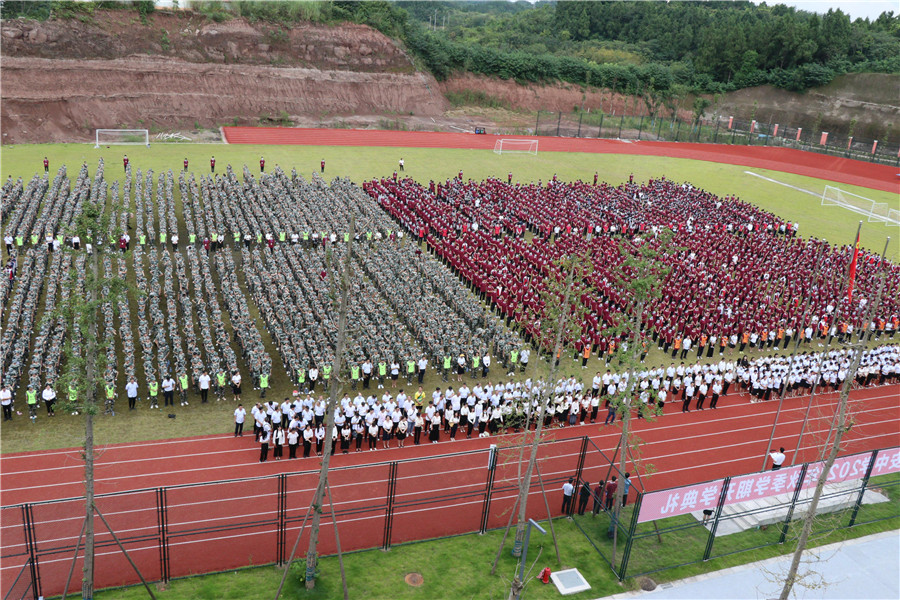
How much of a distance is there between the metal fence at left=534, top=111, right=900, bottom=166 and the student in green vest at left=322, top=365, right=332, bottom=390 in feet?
179

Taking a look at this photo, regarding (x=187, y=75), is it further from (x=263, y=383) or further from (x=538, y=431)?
(x=538, y=431)

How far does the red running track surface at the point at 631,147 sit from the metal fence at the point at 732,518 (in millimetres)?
45675

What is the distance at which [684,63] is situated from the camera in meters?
98.8

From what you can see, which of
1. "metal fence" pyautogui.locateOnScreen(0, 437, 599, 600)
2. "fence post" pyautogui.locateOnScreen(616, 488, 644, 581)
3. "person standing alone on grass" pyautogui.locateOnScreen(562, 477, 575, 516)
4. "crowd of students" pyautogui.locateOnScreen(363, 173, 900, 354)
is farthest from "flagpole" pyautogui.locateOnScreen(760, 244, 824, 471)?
"person standing alone on grass" pyautogui.locateOnScreen(562, 477, 575, 516)

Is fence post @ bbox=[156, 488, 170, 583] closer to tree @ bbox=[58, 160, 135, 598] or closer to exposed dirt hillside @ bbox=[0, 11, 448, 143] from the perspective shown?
tree @ bbox=[58, 160, 135, 598]

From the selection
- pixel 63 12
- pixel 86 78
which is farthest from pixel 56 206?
pixel 63 12

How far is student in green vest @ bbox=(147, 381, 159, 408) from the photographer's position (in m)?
19.7

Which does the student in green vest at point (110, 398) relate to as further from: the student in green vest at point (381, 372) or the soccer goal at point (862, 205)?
the soccer goal at point (862, 205)

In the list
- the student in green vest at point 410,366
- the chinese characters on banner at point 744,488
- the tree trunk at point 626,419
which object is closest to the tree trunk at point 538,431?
the tree trunk at point 626,419

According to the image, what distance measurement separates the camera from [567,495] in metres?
16.9

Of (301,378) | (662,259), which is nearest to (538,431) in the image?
(662,259)

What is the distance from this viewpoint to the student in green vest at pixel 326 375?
68.2 ft

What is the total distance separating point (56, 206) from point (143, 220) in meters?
4.09

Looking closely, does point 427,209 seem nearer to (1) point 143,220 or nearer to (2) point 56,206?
(1) point 143,220
